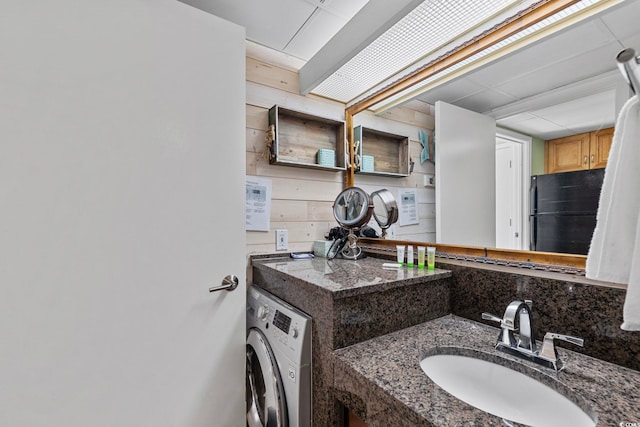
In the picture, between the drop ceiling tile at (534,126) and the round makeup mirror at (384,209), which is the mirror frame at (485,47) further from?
the drop ceiling tile at (534,126)

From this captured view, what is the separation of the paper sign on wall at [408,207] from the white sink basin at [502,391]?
0.78 metres

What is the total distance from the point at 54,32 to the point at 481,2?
1.46m

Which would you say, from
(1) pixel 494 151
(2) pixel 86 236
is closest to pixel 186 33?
(2) pixel 86 236

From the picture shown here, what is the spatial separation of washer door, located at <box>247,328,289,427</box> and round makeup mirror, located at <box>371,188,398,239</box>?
91 cm

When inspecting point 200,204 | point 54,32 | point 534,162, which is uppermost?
point 54,32

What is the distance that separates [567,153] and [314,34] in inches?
50.4

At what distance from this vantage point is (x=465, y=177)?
1.27 metres

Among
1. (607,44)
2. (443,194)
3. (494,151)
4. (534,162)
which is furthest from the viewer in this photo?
(443,194)

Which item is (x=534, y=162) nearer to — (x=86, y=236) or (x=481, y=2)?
(x=481, y=2)

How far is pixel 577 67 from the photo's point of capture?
0.89 m

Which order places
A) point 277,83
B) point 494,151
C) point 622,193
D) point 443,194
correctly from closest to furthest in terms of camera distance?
1. point 622,193
2. point 494,151
3. point 443,194
4. point 277,83

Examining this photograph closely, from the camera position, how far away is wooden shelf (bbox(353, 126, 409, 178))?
1.59m

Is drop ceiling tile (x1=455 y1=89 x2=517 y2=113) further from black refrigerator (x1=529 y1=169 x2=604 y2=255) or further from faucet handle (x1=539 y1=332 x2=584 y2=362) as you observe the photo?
faucet handle (x1=539 y1=332 x2=584 y2=362)

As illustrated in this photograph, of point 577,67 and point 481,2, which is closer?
point 577,67
